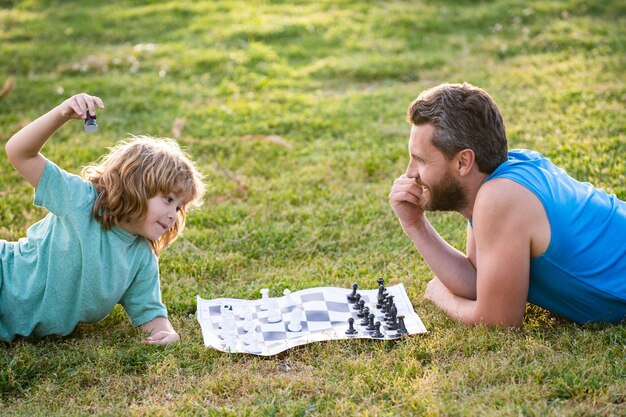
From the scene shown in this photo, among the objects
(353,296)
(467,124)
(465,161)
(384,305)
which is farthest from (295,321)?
(467,124)

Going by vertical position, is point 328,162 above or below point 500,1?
below

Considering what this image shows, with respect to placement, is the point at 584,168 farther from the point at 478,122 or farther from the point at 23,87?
the point at 23,87

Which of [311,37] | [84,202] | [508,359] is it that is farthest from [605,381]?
[311,37]

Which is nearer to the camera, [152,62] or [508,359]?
[508,359]

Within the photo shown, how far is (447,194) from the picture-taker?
4.29 m

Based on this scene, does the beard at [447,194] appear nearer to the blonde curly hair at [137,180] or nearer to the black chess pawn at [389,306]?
the black chess pawn at [389,306]

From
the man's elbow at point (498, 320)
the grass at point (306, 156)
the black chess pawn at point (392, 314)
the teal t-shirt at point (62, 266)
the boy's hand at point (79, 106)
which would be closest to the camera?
the grass at point (306, 156)

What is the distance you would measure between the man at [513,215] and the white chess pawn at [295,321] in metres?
0.98

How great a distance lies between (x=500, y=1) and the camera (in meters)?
12.7

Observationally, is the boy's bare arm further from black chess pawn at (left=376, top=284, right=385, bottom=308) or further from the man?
black chess pawn at (left=376, top=284, right=385, bottom=308)

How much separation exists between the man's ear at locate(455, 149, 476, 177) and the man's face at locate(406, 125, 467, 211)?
35 millimetres

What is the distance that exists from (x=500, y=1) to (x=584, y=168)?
7.03 meters

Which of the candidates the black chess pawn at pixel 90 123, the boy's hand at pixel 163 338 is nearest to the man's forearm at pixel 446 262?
the boy's hand at pixel 163 338

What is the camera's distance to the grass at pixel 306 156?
12.3ft
